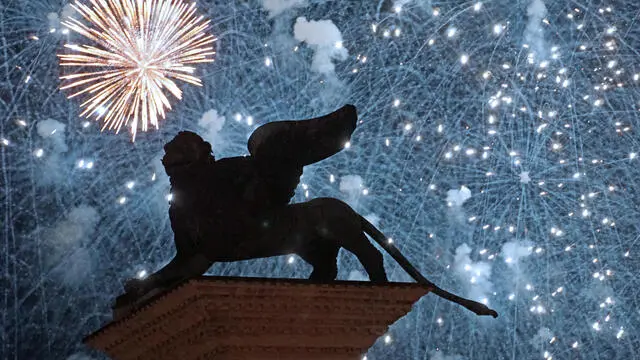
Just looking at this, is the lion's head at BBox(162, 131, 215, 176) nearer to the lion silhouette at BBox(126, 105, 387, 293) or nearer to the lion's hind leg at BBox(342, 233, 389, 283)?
the lion silhouette at BBox(126, 105, 387, 293)

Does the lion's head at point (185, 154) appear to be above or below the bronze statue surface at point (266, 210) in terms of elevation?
above

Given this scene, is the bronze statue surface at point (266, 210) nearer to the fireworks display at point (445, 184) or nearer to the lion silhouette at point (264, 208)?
the lion silhouette at point (264, 208)

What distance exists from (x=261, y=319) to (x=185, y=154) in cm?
135

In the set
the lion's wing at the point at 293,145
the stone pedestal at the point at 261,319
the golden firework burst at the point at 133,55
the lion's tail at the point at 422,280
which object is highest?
the golden firework burst at the point at 133,55

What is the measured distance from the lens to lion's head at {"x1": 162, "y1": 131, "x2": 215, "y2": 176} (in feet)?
18.9

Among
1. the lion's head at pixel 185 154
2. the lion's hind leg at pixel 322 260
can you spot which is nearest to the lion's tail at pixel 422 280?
the lion's hind leg at pixel 322 260

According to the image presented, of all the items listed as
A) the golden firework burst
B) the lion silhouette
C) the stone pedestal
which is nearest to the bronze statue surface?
the lion silhouette

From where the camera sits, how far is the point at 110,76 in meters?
13.0

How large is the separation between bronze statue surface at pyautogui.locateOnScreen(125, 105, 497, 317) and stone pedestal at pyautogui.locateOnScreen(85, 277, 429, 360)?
33 cm

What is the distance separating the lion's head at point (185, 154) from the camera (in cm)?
575

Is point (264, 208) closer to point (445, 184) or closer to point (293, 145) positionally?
point (293, 145)

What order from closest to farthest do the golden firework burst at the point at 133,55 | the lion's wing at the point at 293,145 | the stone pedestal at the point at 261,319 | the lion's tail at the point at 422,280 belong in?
the stone pedestal at the point at 261,319
the lion's tail at the point at 422,280
the lion's wing at the point at 293,145
the golden firework burst at the point at 133,55

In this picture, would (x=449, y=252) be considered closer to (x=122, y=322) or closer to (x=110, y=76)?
(x=110, y=76)

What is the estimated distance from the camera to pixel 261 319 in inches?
197
